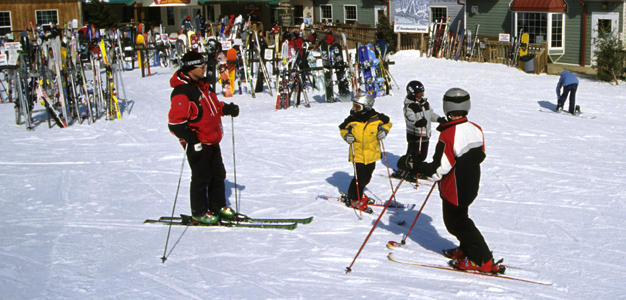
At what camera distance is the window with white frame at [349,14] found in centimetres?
3087

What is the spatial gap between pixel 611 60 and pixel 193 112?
1442 cm

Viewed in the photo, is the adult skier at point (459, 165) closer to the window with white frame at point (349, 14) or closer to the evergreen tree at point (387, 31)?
the evergreen tree at point (387, 31)

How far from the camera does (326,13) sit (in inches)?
1281

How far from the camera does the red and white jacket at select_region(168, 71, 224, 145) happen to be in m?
5.86

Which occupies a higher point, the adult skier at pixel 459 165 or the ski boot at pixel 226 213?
the adult skier at pixel 459 165

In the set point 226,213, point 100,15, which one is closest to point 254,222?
point 226,213

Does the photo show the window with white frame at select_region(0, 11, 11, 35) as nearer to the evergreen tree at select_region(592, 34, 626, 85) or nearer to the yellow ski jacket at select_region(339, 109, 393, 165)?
the evergreen tree at select_region(592, 34, 626, 85)

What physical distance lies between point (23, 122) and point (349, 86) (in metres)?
7.68

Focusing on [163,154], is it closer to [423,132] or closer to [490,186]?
[423,132]

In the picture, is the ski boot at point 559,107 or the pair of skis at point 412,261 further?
the ski boot at point 559,107

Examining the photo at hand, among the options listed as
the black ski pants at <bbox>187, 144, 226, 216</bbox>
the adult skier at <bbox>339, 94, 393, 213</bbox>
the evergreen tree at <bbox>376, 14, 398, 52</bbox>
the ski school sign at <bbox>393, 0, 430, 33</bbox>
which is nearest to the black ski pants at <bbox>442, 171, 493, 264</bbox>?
the adult skier at <bbox>339, 94, 393, 213</bbox>

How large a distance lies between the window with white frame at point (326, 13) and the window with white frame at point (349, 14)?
1071mm

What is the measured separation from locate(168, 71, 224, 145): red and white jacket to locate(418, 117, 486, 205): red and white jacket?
2.27 m

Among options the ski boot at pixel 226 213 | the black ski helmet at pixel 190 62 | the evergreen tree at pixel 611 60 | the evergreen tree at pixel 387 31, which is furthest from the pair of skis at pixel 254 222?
the evergreen tree at pixel 387 31
